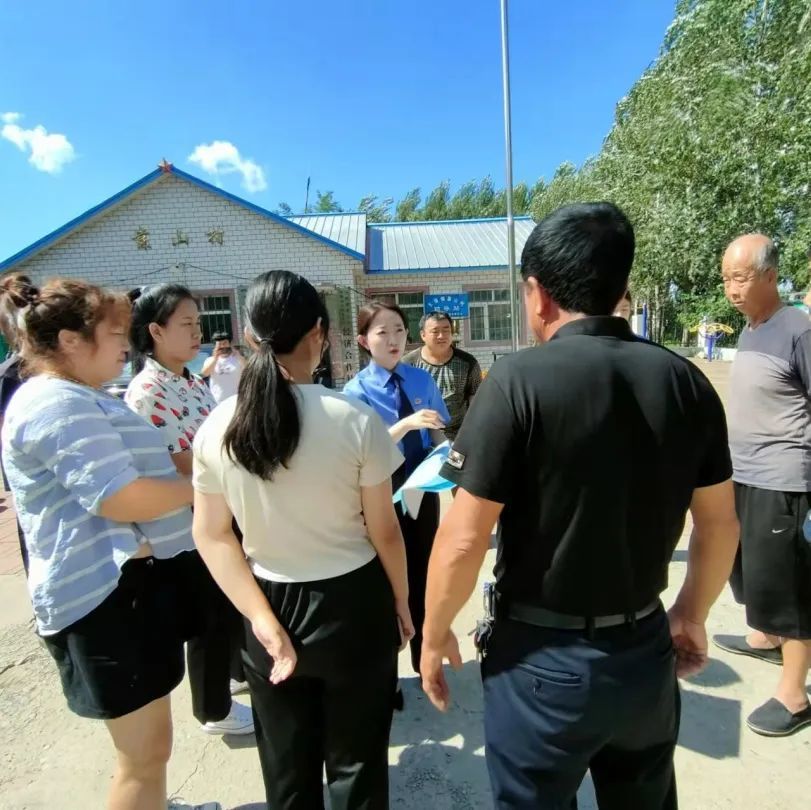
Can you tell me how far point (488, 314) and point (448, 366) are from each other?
34.7 ft

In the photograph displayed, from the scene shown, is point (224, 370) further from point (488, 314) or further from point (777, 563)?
point (488, 314)

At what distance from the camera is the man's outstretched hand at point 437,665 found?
1271 mm

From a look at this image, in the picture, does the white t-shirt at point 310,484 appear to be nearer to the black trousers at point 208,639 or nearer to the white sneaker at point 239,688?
the black trousers at point 208,639

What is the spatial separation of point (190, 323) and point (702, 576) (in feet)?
6.46

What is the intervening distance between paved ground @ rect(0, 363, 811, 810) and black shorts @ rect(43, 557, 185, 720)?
0.88m

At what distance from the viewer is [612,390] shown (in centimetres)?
104

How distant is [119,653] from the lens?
4.51ft

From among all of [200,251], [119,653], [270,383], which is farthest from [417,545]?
[200,251]

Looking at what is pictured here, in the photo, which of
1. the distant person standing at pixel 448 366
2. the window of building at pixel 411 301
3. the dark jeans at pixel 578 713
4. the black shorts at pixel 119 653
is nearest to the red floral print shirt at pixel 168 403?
the black shorts at pixel 119 653

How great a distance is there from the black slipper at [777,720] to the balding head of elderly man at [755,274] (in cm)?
157

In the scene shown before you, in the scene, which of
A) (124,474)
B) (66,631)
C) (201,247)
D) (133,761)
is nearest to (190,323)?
(124,474)

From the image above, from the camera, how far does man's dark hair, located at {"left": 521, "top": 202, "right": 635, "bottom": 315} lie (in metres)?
1.07

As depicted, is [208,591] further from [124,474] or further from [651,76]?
[651,76]

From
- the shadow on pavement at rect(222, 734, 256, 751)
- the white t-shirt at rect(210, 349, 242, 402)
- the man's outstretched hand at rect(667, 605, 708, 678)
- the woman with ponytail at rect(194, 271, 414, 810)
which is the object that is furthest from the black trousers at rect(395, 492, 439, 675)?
the white t-shirt at rect(210, 349, 242, 402)
